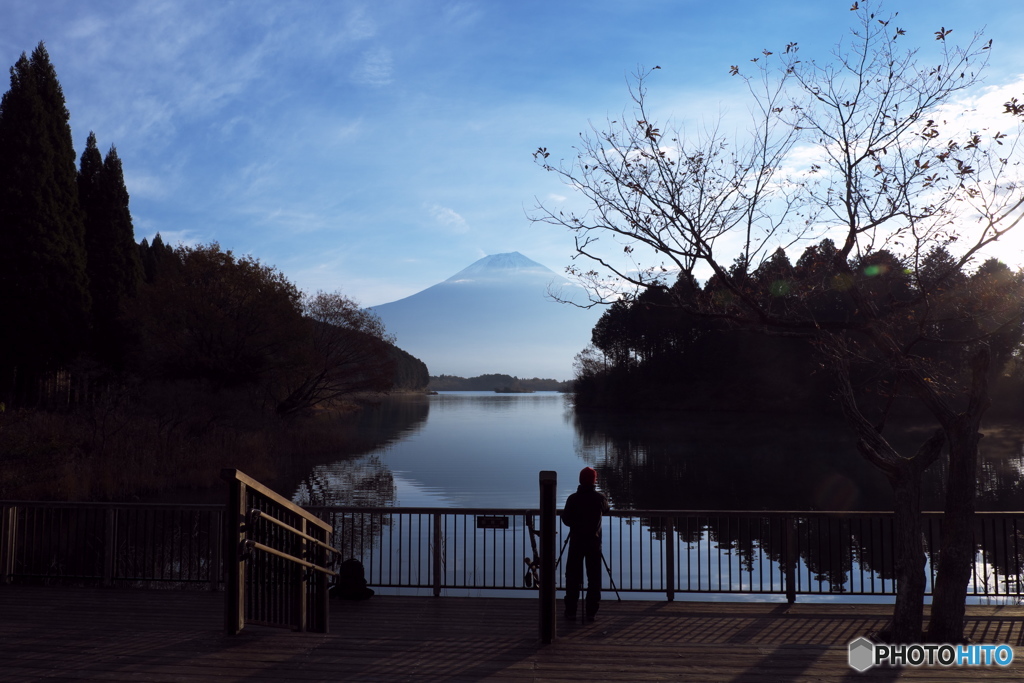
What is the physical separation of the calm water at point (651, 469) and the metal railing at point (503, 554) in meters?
3.69

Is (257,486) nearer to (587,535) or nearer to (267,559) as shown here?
(267,559)

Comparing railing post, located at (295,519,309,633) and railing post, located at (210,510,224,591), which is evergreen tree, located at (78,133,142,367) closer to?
railing post, located at (210,510,224,591)

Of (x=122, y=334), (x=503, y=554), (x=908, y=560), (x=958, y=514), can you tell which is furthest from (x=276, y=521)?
(x=122, y=334)

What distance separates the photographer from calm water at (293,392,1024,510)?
27.4 metres

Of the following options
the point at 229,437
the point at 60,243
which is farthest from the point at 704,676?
the point at 60,243

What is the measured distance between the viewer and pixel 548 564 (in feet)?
24.1

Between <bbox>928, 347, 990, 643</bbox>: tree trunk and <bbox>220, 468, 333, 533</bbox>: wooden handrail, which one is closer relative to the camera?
<bbox>220, 468, 333, 533</bbox>: wooden handrail

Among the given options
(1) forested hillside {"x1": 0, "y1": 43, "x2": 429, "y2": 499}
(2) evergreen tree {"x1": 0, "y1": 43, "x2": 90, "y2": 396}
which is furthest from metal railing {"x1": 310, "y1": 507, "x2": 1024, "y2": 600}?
(2) evergreen tree {"x1": 0, "y1": 43, "x2": 90, "y2": 396}

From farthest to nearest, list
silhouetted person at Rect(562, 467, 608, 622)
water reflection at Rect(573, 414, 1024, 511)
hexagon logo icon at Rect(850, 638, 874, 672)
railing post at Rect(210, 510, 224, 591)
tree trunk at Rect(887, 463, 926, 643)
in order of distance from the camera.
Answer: water reflection at Rect(573, 414, 1024, 511)
railing post at Rect(210, 510, 224, 591)
silhouetted person at Rect(562, 467, 608, 622)
tree trunk at Rect(887, 463, 926, 643)
hexagon logo icon at Rect(850, 638, 874, 672)

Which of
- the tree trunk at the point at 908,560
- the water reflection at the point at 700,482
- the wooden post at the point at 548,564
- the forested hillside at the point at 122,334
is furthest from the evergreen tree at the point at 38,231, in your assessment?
the tree trunk at the point at 908,560

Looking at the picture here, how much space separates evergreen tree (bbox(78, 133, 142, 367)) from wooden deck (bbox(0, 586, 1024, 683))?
118 feet

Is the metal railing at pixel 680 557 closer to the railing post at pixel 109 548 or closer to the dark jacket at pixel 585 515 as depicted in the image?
the dark jacket at pixel 585 515

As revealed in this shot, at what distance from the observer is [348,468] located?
36.2 metres

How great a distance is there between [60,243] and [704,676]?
124 ft
